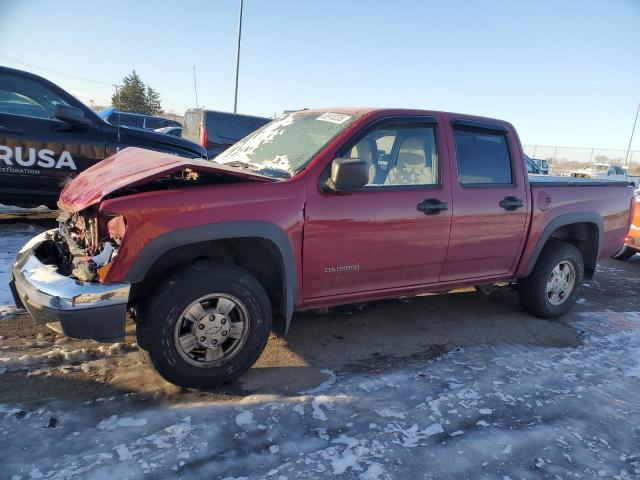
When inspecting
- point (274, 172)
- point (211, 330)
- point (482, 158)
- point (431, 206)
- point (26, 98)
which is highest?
point (26, 98)

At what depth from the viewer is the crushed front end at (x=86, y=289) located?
2.49m

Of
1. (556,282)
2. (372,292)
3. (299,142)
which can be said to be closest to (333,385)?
(372,292)

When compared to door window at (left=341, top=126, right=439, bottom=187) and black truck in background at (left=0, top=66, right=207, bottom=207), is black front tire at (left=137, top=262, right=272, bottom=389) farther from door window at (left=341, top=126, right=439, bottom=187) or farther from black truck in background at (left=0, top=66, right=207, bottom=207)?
black truck in background at (left=0, top=66, right=207, bottom=207)

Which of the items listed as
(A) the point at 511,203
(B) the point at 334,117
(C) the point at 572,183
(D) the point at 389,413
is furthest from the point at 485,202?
(D) the point at 389,413

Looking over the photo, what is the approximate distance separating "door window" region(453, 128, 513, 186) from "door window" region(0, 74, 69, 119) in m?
4.51

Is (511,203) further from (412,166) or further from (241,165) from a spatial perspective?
(241,165)

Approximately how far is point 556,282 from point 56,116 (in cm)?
563

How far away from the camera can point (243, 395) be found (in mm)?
2848

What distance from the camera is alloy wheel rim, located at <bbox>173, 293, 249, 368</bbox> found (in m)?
2.75

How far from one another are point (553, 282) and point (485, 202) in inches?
53.8

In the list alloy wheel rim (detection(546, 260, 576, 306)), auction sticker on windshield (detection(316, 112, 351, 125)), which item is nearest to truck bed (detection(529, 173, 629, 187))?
alloy wheel rim (detection(546, 260, 576, 306))

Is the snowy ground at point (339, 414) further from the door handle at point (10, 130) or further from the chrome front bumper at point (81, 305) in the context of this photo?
the door handle at point (10, 130)

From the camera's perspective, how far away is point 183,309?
2.69m

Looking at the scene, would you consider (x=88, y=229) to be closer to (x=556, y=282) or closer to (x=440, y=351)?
(x=440, y=351)
